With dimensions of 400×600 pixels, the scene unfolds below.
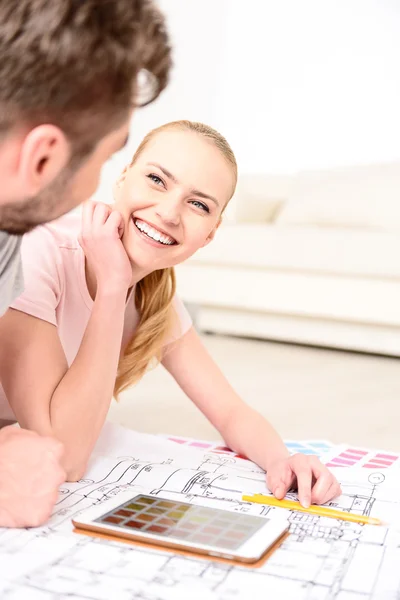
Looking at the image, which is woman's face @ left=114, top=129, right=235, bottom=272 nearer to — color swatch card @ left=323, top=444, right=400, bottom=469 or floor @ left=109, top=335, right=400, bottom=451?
color swatch card @ left=323, top=444, right=400, bottom=469

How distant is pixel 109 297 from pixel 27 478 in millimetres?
299

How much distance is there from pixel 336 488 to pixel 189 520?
234mm

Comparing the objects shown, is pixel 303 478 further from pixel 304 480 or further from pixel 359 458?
pixel 359 458

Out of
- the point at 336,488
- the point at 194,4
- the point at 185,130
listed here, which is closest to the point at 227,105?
the point at 194,4

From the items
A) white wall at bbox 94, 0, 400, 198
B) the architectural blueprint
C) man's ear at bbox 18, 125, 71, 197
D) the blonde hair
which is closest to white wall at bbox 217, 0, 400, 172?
white wall at bbox 94, 0, 400, 198

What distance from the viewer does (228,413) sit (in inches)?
47.9

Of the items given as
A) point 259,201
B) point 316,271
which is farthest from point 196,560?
point 259,201

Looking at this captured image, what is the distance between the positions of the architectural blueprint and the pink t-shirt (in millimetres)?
250

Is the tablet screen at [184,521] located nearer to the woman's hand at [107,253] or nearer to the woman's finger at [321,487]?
the woman's finger at [321,487]

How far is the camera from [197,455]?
1.11 metres

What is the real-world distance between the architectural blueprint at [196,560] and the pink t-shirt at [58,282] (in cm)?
25

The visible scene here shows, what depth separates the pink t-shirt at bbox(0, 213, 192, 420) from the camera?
101 centimetres

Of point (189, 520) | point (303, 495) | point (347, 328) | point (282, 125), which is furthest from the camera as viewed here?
point (282, 125)

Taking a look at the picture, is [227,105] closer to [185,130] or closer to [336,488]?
[185,130]
